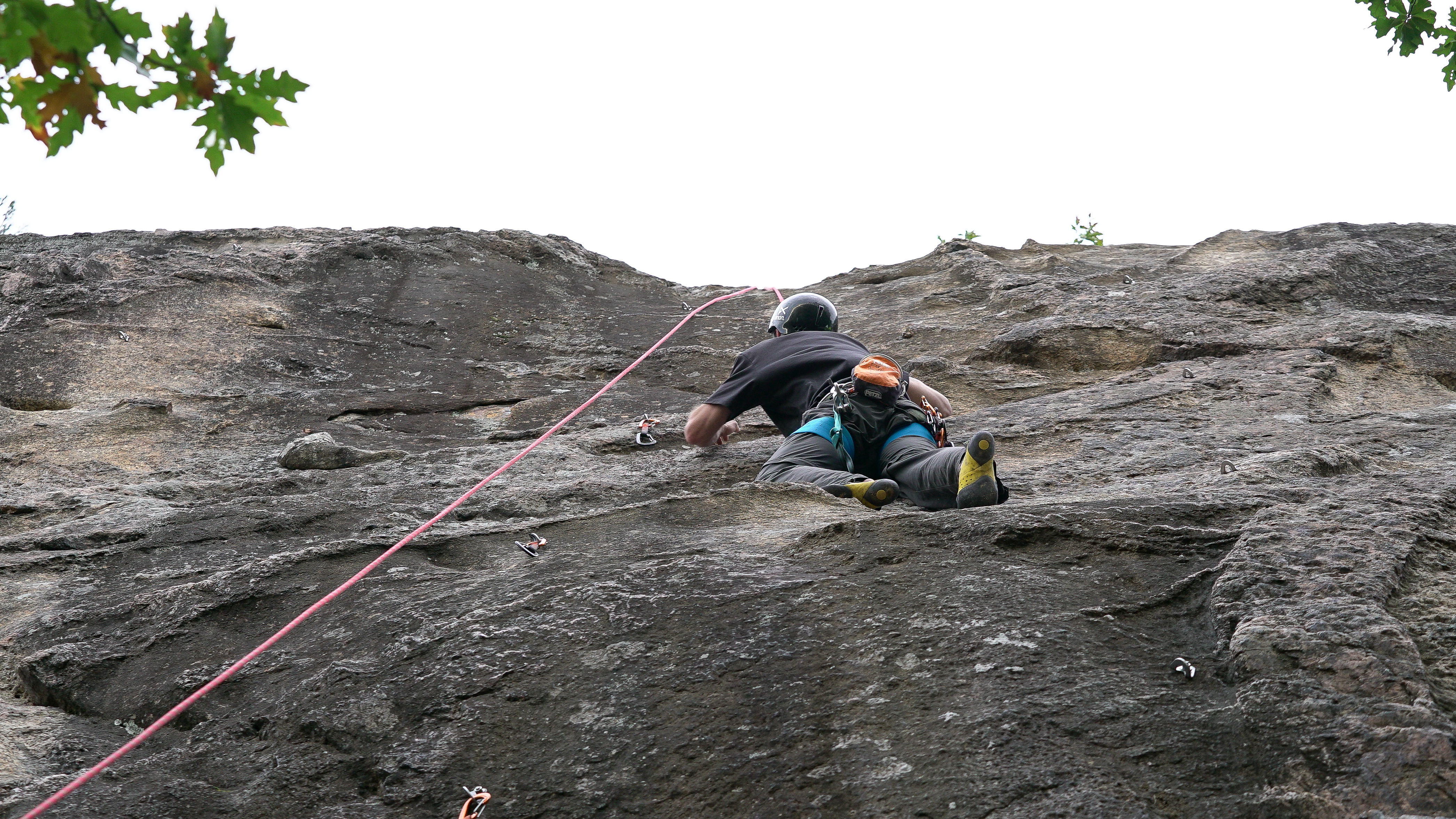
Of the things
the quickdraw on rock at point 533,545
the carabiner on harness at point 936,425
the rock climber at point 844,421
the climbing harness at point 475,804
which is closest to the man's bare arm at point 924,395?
the rock climber at point 844,421

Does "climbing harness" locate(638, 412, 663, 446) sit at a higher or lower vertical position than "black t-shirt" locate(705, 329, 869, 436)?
lower

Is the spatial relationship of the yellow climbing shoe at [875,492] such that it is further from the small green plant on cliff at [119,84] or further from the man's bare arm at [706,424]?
the small green plant on cliff at [119,84]

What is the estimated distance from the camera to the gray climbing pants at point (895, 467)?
15.3 feet

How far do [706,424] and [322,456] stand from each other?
7.27 feet

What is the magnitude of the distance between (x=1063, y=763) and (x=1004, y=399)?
4727mm

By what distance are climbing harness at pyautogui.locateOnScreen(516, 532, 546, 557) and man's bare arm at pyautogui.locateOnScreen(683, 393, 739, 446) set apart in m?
1.82

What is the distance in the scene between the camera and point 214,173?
2.52m

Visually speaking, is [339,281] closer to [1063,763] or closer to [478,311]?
[478,311]

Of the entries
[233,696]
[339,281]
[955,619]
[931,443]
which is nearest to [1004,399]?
[931,443]

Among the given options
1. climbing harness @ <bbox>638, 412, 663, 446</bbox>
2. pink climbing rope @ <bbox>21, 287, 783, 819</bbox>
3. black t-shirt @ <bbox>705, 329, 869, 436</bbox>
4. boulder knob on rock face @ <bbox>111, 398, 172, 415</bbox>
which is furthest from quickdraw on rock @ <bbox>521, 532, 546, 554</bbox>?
boulder knob on rock face @ <bbox>111, 398, 172, 415</bbox>

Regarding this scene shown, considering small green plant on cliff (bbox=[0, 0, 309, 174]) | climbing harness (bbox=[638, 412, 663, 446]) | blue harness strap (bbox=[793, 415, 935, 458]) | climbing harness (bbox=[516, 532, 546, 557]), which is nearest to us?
small green plant on cliff (bbox=[0, 0, 309, 174])

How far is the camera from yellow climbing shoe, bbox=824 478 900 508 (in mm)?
4551

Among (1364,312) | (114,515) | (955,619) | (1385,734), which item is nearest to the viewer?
(1385,734)

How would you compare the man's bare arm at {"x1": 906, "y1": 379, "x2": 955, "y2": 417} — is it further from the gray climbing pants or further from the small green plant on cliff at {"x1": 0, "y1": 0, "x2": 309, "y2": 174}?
the small green plant on cliff at {"x1": 0, "y1": 0, "x2": 309, "y2": 174}
